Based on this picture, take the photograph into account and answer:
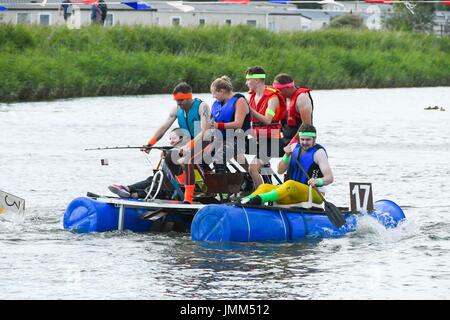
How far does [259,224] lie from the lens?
1456 centimetres

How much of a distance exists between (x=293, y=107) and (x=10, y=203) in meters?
3.72

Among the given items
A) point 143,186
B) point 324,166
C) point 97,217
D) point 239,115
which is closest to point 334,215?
point 324,166

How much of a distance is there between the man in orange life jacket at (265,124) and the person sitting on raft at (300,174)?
2.01 feet

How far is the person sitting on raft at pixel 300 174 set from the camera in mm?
14570

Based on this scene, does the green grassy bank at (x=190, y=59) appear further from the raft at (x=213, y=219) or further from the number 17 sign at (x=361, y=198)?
the number 17 sign at (x=361, y=198)

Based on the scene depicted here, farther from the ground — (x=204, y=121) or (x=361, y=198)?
(x=204, y=121)

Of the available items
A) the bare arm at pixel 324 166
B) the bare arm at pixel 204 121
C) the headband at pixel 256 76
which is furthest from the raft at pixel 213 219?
the headband at pixel 256 76

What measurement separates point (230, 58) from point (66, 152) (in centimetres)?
2149

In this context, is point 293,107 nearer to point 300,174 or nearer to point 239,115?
point 239,115

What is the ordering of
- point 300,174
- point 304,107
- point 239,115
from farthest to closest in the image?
1. point 304,107
2. point 239,115
3. point 300,174
